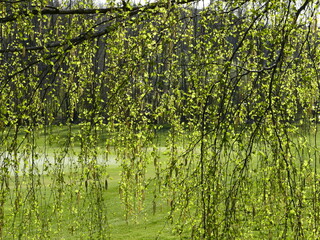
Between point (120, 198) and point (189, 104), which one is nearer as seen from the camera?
point (189, 104)

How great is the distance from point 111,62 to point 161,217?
17.5ft

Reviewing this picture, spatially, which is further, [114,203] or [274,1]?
[114,203]

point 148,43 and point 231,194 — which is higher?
point 148,43

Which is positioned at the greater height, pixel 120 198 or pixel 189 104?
pixel 189 104

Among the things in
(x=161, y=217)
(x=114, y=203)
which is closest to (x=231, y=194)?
(x=161, y=217)

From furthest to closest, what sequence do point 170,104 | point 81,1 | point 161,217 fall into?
point 161,217
point 81,1
point 170,104

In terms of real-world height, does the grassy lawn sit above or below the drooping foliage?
below

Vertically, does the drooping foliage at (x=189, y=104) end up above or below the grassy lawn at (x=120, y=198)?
above

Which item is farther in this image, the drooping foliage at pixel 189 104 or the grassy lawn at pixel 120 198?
the grassy lawn at pixel 120 198

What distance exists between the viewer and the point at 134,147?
4160mm

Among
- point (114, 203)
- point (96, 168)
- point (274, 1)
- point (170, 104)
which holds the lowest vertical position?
point (114, 203)

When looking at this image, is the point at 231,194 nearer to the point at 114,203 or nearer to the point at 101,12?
the point at 101,12

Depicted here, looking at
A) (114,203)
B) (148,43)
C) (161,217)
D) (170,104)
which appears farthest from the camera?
(114,203)

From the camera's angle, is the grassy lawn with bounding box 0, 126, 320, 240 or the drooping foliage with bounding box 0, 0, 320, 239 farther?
the grassy lawn with bounding box 0, 126, 320, 240
